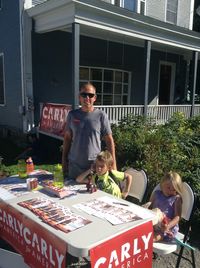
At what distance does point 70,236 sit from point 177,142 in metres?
4.47

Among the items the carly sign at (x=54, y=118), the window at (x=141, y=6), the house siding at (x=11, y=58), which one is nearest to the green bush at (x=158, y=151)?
the carly sign at (x=54, y=118)

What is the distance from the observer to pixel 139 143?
578cm

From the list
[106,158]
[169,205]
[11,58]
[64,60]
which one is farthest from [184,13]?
[169,205]

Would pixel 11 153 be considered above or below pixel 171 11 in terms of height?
below

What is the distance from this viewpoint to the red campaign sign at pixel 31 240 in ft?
6.99

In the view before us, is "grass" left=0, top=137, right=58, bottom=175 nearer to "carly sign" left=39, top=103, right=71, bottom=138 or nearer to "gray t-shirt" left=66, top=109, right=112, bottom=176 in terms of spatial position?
"carly sign" left=39, top=103, right=71, bottom=138

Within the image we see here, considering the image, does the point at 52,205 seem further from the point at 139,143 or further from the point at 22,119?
the point at 22,119

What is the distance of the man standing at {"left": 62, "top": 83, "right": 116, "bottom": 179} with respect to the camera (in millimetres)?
3289

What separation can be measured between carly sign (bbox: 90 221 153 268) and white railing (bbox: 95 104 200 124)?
579cm

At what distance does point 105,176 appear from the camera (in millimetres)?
3244

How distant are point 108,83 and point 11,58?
13.0 ft

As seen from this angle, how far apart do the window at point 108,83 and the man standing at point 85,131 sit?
295 inches

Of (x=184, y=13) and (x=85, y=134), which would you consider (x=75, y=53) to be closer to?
(x=85, y=134)

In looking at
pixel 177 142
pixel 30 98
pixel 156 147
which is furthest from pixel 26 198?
pixel 30 98
